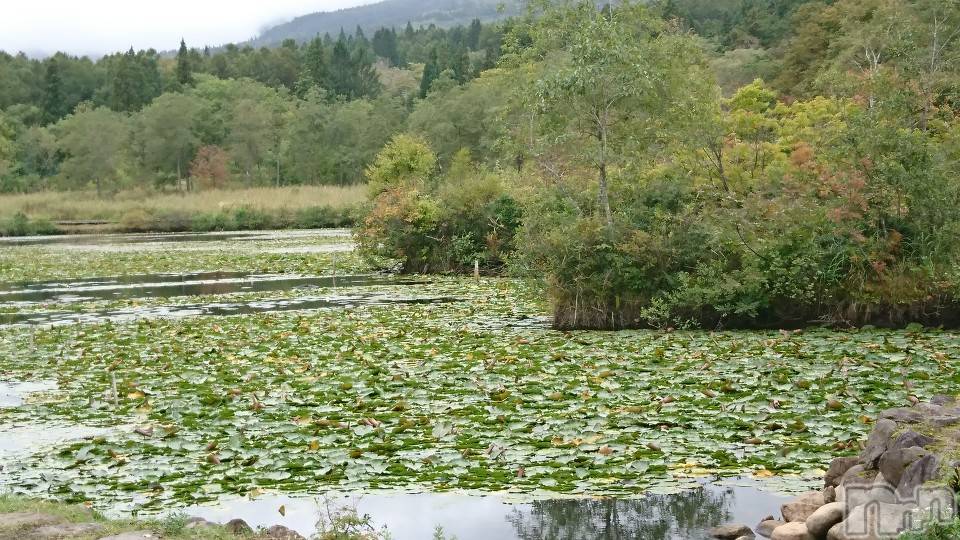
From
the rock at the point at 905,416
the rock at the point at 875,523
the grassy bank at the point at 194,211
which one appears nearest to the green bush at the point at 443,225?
the rock at the point at 905,416

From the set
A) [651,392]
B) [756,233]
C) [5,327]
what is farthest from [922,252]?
[5,327]

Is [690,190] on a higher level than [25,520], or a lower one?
higher

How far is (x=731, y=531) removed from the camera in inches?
321

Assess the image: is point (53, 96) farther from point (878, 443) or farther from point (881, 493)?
point (881, 493)

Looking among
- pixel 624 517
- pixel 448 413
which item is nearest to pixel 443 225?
pixel 448 413

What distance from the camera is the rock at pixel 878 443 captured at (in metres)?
8.23

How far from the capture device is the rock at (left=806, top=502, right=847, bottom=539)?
760 cm

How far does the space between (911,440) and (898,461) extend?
0.35 meters

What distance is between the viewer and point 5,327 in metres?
22.5

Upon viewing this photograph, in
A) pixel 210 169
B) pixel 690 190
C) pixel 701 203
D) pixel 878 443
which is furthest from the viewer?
pixel 210 169

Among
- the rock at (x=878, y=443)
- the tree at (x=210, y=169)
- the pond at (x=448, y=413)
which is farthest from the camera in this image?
the tree at (x=210, y=169)

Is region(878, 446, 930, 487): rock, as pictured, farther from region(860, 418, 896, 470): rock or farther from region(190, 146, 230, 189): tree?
region(190, 146, 230, 189): tree

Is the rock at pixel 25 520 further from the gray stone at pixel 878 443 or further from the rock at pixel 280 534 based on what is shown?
the gray stone at pixel 878 443

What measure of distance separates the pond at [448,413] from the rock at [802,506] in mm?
514
